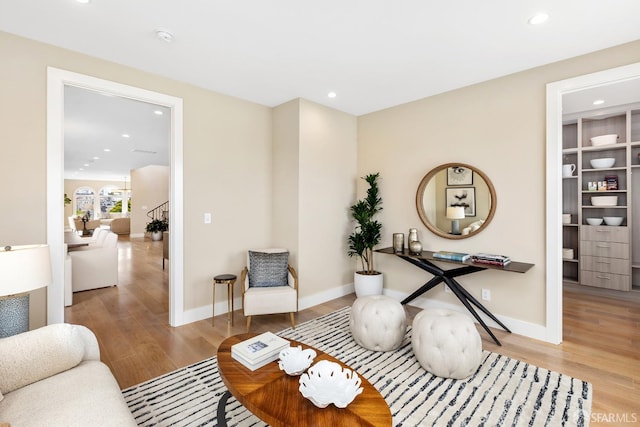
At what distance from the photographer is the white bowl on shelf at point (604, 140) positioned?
4129 mm

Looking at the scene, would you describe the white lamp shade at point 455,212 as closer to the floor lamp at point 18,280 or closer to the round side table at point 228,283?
the round side table at point 228,283

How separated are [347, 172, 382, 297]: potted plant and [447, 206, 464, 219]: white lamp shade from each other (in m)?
0.88

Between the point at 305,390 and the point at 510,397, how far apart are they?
1561mm

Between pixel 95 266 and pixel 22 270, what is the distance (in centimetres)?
349

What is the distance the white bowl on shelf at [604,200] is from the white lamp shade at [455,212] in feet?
7.59

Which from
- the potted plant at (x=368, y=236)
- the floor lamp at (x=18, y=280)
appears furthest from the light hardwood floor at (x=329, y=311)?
the floor lamp at (x=18, y=280)

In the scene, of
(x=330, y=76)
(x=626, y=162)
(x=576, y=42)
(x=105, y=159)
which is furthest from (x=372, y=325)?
(x=105, y=159)

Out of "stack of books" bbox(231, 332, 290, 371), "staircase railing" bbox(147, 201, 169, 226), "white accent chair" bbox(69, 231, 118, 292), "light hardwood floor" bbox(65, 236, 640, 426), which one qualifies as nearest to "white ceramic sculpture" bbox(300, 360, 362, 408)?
"stack of books" bbox(231, 332, 290, 371)

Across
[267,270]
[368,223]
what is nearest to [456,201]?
[368,223]

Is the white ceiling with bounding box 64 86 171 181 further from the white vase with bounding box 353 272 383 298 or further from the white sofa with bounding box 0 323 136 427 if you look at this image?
the white vase with bounding box 353 272 383 298

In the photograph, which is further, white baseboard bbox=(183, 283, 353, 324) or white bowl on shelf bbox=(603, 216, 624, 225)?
white bowl on shelf bbox=(603, 216, 624, 225)

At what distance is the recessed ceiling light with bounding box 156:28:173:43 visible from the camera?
2.36m

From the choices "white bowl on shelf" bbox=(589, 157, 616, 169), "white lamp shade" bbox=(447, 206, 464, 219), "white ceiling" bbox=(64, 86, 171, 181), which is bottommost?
"white lamp shade" bbox=(447, 206, 464, 219)

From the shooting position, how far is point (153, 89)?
3.12 m
